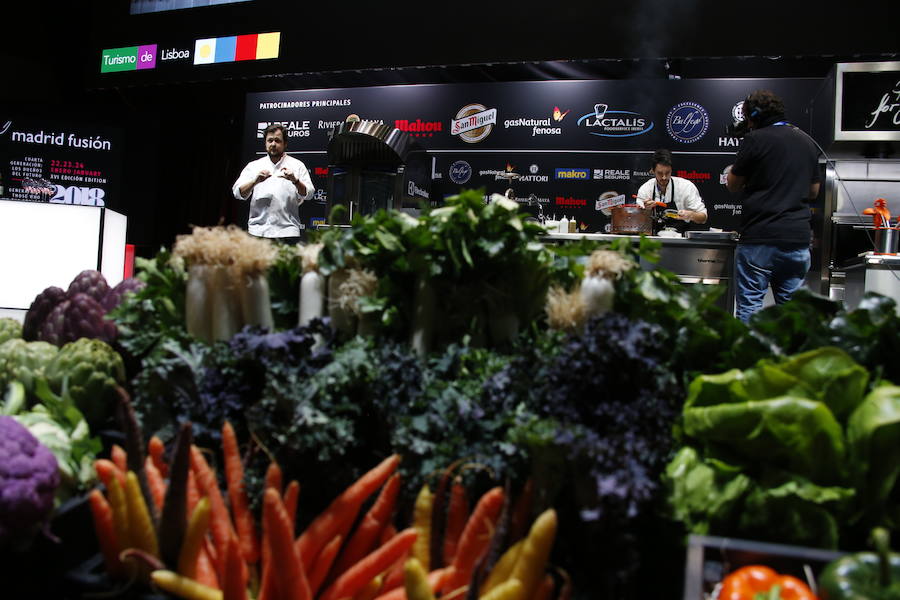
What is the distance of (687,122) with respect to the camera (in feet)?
26.0

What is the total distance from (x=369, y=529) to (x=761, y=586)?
0.74m

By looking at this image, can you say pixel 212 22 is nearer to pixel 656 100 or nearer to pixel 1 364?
pixel 656 100

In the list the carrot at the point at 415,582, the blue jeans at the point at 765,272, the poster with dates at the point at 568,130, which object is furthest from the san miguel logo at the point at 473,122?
the carrot at the point at 415,582

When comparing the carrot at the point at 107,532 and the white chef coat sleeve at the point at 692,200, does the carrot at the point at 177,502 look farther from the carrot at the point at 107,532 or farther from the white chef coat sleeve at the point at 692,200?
the white chef coat sleeve at the point at 692,200

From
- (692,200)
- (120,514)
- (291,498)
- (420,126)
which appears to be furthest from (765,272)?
(420,126)

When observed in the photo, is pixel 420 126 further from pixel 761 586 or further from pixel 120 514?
pixel 761 586

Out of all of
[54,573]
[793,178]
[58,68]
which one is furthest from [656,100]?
[58,68]

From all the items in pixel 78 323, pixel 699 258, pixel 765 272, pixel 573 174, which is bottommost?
pixel 78 323

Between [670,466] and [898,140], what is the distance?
5.72 meters

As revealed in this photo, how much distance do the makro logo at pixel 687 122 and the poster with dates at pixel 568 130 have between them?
0.04ft

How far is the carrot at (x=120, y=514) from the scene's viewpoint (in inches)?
50.7

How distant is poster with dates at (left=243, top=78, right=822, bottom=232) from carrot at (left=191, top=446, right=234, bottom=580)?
20.7ft

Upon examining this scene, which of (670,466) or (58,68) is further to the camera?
(58,68)

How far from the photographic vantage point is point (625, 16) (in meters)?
6.67
